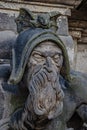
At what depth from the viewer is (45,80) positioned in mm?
1344

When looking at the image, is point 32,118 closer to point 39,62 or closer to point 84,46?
point 39,62

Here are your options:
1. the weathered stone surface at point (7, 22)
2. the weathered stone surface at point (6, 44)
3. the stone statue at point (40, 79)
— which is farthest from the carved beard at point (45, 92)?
the weathered stone surface at point (7, 22)

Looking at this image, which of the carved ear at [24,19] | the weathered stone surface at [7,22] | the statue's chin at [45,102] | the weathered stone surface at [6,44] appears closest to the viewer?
the statue's chin at [45,102]

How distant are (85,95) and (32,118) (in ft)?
0.82

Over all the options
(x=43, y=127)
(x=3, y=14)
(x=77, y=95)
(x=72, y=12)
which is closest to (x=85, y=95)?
(x=77, y=95)

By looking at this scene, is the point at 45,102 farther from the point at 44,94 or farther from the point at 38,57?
the point at 38,57

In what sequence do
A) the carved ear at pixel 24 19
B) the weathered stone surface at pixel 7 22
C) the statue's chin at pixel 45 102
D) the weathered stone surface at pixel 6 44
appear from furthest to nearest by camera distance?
1. the weathered stone surface at pixel 7 22
2. the weathered stone surface at pixel 6 44
3. the carved ear at pixel 24 19
4. the statue's chin at pixel 45 102

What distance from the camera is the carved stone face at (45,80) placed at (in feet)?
4.37

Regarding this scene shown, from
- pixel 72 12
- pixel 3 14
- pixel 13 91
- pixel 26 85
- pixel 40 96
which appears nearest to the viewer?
pixel 40 96

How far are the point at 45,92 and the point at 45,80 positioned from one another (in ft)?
0.11

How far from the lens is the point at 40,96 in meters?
1.33

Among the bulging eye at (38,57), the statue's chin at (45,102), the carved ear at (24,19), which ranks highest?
the carved ear at (24,19)

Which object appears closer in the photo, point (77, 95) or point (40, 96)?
point (40, 96)

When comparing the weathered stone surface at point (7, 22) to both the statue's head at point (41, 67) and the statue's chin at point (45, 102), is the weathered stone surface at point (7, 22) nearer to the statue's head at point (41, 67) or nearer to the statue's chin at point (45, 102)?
the statue's head at point (41, 67)
